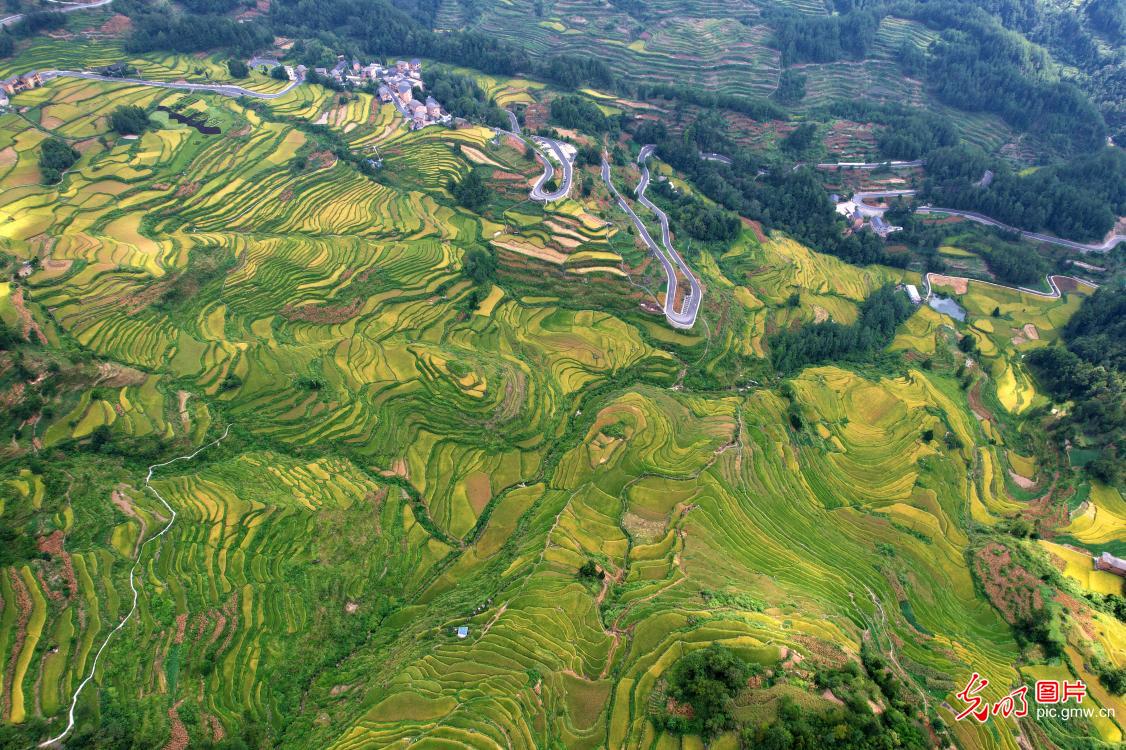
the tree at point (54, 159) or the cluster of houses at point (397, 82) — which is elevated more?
the cluster of houses at point (397, 82)

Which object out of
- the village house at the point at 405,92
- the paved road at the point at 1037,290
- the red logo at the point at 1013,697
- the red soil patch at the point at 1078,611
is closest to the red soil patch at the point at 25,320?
the village house at the point at 405,92

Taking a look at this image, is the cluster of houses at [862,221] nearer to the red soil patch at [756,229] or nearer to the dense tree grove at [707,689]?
the red soil patch at [756,229]

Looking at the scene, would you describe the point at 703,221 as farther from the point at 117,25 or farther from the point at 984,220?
the point at 117,25

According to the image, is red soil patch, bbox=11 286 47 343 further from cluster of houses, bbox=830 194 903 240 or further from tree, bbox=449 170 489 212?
cluster of houses, bbox=830 194 903 240

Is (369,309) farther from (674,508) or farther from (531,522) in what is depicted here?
(674,508)

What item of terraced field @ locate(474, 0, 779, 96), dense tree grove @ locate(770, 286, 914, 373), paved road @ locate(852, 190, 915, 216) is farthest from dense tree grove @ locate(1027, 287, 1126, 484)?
terraced field @ locate(474, 0, 779, 96)

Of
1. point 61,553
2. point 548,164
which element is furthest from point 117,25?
point 61,553
